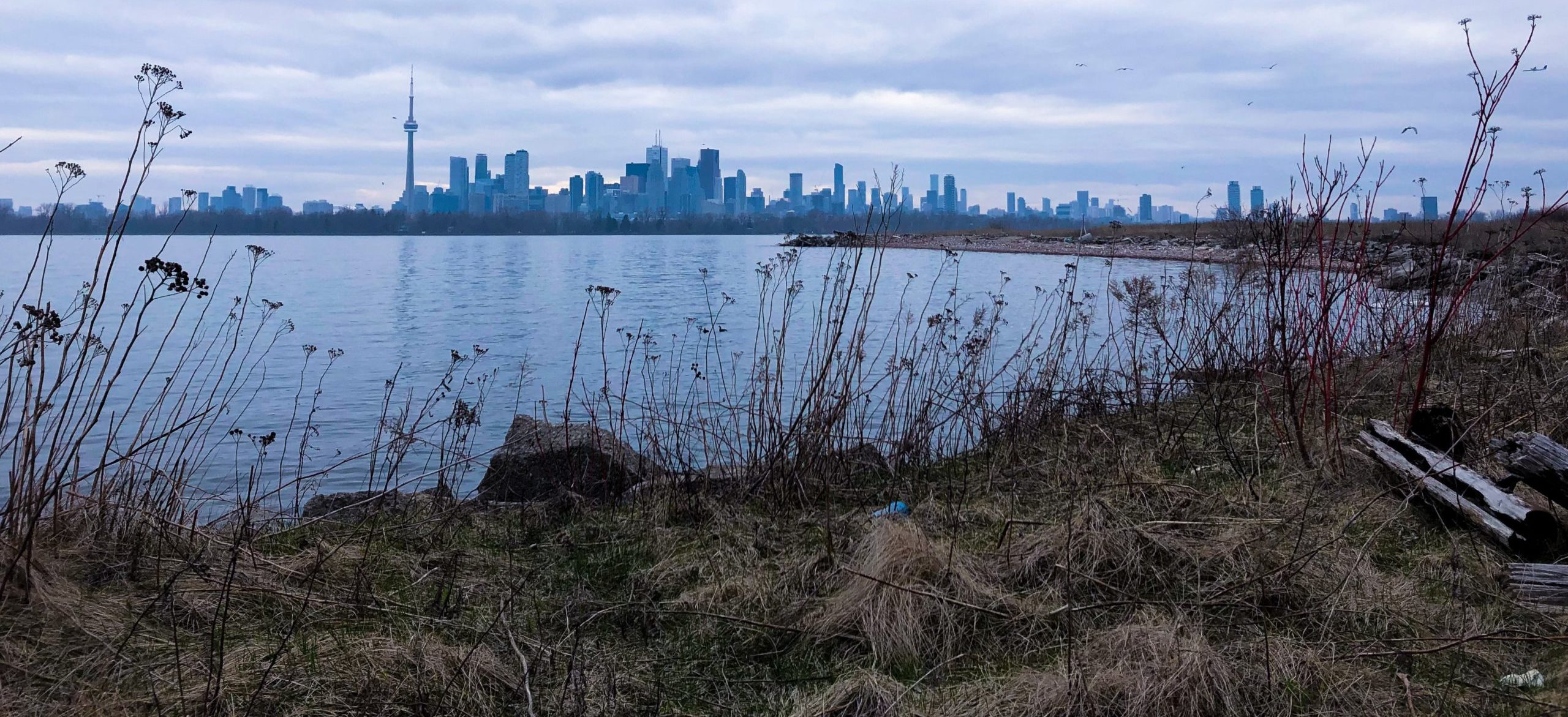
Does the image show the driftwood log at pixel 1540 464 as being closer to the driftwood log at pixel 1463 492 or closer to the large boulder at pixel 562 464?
the driftwood log at pixel 1463 492

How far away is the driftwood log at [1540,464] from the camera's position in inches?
165

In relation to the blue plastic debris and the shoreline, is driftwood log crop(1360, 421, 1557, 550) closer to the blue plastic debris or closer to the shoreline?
the blue plastic debris

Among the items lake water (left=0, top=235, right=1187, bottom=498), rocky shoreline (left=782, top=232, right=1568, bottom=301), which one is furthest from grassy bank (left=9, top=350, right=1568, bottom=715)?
lake water (left=0, top=235, right=1187, bottom=498)

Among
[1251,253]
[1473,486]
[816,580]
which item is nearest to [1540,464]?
[1473,486]

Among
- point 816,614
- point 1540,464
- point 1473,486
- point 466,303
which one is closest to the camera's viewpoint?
point 816,614

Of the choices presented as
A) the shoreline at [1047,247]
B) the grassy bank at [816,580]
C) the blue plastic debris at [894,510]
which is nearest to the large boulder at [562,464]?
the grassy bank at [816,580]

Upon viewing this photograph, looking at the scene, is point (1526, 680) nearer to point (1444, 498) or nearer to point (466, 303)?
point (1444, 498)

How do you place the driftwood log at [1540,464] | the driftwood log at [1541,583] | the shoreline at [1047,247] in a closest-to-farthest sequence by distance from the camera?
the driftwood log at [1541,583] < the driftwood log at [1540,464] < the shoreline at [1047,247]

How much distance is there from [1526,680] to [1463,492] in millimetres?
1613

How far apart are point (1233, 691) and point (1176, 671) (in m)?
0.18

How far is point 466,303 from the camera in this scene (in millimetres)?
23781

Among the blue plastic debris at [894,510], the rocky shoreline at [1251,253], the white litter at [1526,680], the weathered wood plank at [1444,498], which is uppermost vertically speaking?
the rocky shoreline at [1251,253]

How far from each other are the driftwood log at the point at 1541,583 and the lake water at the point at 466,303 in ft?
14.8

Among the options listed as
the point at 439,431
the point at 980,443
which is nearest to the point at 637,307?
the point at 439,431
